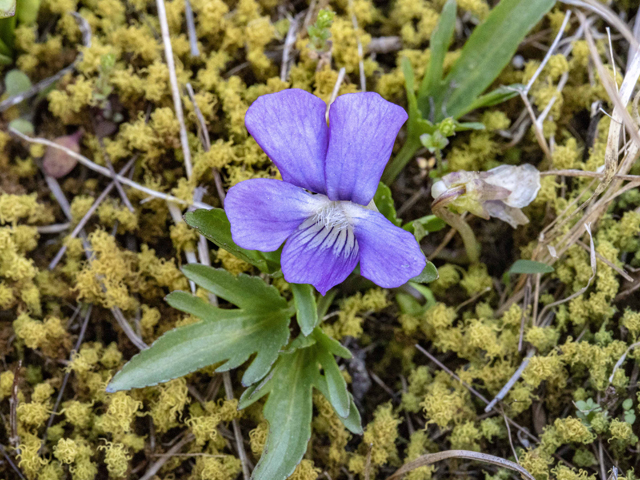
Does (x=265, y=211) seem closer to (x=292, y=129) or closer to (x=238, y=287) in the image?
(x=292, y=129)

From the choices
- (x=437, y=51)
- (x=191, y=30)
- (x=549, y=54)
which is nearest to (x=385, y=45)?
(x=437, y=51)

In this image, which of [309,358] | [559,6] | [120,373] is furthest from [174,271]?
[559,6]

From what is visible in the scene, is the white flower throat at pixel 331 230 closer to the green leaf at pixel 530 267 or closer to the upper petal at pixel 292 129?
the upper petal at pixel 292 129

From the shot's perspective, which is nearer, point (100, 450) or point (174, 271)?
point (100, 450)

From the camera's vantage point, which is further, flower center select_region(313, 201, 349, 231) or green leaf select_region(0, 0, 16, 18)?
green leaf select_region(0, 0, 16, 18)

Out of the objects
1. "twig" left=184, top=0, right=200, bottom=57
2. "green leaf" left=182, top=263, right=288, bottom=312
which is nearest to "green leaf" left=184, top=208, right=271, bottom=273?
"green leaf" left=182, top=263, right=288, bottom=312

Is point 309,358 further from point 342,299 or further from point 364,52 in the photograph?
point 364,52

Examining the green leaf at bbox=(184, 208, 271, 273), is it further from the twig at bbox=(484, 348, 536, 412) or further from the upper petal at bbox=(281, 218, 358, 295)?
the twig at bbox=(484, 348, 536, 412)
